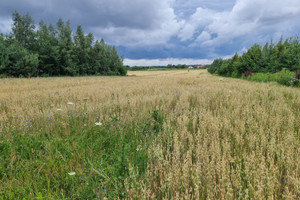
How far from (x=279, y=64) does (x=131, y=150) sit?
92.1ft

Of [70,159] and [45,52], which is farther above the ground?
[45,52]

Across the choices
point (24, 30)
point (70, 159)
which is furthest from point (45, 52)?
point (70, 159)

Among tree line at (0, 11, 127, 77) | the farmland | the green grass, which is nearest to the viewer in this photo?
the farmland

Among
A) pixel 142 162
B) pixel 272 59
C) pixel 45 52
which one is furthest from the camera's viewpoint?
pixel 45 52

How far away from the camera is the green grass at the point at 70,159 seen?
70.1 inches

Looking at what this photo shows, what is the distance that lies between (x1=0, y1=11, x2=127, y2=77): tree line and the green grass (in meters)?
30.9

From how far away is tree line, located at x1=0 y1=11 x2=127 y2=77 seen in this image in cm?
3052

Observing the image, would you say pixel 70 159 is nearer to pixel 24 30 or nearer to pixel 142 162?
pixel 142 162

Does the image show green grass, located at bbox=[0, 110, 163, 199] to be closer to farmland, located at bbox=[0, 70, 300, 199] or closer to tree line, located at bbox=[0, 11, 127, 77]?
farmland, located at bbox=[0, 70, 300, 199]

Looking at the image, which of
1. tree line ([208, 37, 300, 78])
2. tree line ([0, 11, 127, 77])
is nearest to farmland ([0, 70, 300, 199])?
tree line ([208, 37, 300, 78])

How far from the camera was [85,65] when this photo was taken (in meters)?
48.9

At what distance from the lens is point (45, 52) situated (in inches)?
1534

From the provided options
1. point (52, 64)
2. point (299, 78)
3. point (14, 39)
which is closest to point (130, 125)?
point (299, 78)

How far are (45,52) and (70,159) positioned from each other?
4690 cm
